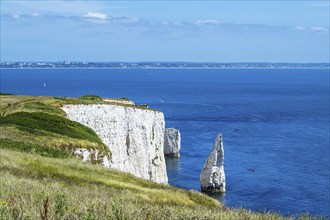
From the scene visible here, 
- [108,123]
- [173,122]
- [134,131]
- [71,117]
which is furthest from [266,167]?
[173,122]

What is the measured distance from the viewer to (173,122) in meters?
137

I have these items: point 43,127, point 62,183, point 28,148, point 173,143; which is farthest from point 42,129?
point 173,143

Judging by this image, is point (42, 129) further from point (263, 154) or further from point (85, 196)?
point (263, 154)

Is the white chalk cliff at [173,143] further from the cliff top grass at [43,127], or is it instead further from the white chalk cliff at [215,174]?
the cliff top grass at [43,127]

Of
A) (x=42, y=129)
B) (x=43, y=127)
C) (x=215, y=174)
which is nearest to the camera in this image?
(x=42, y=129)

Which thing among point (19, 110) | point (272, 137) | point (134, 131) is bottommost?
point (272, 137)

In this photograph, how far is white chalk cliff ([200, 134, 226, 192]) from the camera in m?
71.1

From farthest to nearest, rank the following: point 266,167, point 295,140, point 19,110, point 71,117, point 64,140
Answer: point 295,140, point 266,167, point 71,117, point 19,110, point 64,140

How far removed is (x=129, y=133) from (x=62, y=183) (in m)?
→ 42.2

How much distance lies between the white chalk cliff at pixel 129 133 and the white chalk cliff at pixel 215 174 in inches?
228

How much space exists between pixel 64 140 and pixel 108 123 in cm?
1890

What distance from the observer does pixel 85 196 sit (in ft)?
49.2

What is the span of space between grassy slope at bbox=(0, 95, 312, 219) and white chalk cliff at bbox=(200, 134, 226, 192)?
70.0ft

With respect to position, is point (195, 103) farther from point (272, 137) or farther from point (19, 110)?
point (19, 110)
